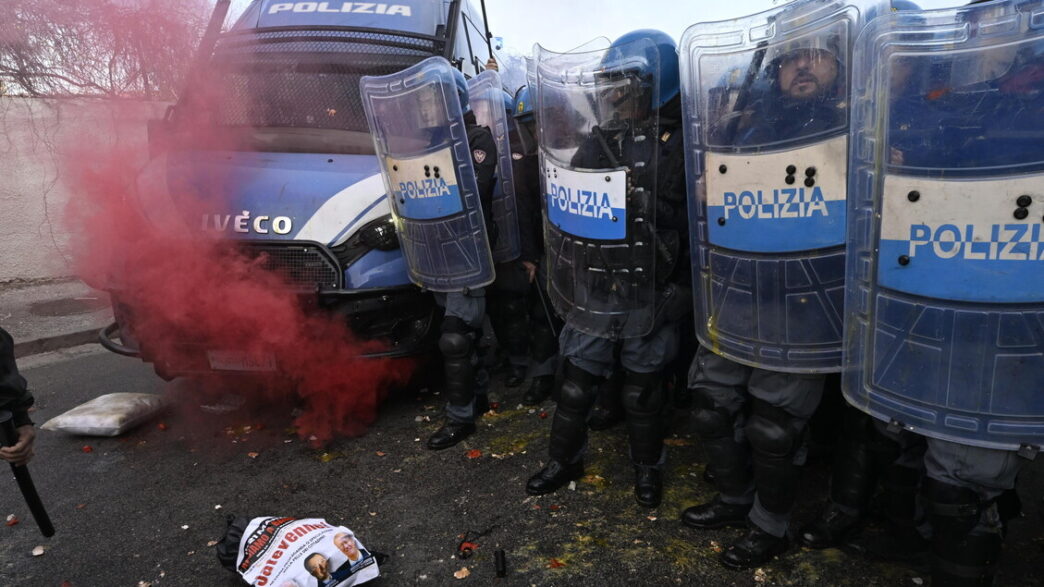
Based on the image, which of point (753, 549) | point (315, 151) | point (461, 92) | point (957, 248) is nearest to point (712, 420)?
point (753, 549)

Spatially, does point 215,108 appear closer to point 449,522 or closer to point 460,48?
point 460,48

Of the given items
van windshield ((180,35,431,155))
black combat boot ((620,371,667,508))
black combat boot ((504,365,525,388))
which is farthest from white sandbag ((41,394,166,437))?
black combat boot ((620,371,667,508))

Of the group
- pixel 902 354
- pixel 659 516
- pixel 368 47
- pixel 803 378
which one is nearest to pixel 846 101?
pixel 902 354

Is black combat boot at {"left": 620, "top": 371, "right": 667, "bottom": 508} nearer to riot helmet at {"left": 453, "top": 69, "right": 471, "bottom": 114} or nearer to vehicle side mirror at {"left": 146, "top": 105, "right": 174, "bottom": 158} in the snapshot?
A: riot helmet at {"left": 453, "top": 69, "right": 471, "bottom": 114}

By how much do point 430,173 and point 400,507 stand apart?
5.44 feet

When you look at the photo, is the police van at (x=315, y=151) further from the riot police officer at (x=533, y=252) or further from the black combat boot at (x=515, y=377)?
the black combat boot at (x=515, y=377)

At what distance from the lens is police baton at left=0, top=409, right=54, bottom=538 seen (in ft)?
7.14

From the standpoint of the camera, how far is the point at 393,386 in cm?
431

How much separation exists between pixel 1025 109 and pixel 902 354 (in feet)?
2.25

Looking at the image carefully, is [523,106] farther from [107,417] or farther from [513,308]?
[107,417]

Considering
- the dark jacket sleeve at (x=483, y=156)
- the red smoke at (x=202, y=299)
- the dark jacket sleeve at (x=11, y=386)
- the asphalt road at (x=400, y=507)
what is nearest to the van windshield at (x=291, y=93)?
the red smoke at (x=202, y=299)

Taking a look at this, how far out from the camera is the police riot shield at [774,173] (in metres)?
2.00

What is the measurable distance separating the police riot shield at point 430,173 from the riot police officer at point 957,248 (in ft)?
6.56

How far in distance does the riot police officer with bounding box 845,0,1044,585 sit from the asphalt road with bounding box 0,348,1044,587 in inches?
34.5
